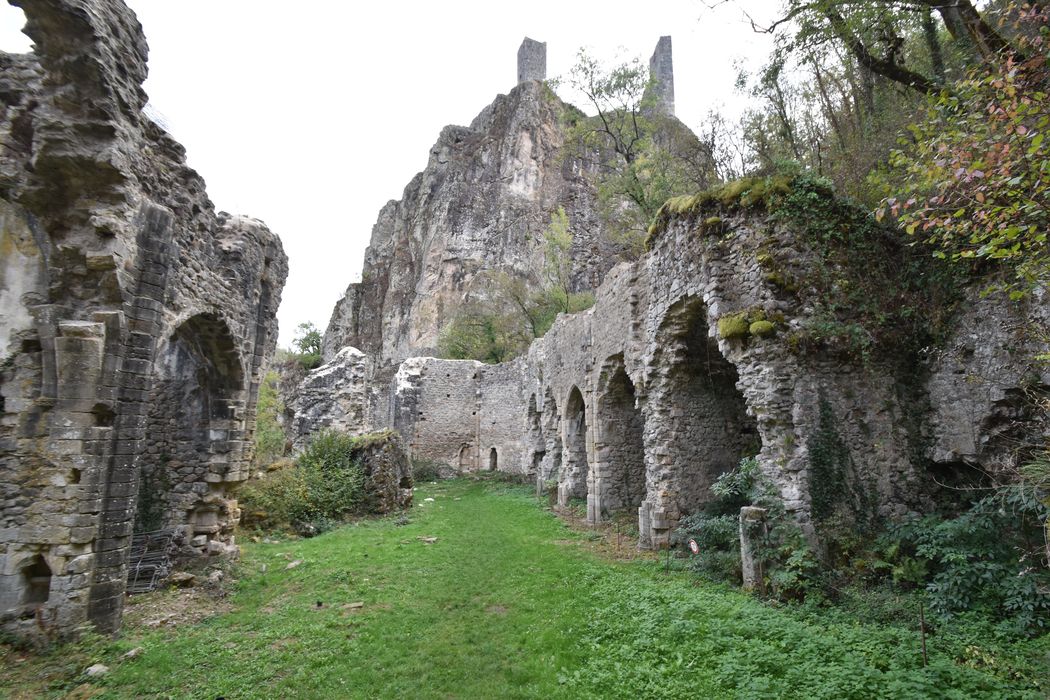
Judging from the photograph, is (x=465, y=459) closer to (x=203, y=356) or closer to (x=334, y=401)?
(x=334, y=401)

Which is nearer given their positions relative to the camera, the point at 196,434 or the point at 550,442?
the point at 196,434

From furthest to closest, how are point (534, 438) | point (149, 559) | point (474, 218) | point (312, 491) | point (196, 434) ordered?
point (474, 218) < point (534, 438) < point (312, 491) < point (196, 434) < point (149, 559)

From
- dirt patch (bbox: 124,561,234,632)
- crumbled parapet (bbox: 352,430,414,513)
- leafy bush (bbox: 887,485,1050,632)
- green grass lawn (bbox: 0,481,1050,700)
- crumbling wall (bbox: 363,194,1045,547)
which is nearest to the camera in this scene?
green grass lawn (bbox: 0,481,1050,700)

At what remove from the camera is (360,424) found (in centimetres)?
1697

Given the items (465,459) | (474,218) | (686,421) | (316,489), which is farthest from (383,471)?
(474,218)

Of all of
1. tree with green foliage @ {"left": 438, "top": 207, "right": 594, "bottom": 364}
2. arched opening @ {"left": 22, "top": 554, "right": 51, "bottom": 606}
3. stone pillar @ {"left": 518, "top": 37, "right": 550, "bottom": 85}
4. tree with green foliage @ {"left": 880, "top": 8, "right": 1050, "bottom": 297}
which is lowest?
arched opening @ {"left": 22, "top": 554, "right": 51, "bottom": 606}

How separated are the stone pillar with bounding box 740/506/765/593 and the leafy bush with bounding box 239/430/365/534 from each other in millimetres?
8971

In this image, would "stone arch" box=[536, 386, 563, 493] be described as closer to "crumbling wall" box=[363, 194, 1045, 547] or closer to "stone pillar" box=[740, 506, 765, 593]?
"crumbling wall" box=[363, 194, 1045, 547]

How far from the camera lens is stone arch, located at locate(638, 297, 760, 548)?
32.4 feet

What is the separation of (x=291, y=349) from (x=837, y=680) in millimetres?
48482

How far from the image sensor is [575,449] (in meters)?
16.1

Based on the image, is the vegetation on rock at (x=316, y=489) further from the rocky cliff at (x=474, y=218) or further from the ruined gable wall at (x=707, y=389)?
the rocky cliff at (x=474, y=218)

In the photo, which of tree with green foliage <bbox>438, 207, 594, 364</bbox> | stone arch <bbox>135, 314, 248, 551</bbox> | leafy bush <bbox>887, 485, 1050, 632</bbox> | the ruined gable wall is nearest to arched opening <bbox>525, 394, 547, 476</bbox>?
the ruined gable wall

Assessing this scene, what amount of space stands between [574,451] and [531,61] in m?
47.6
